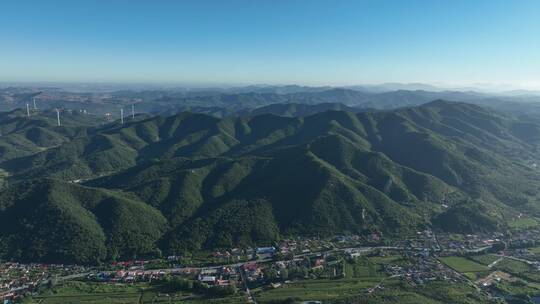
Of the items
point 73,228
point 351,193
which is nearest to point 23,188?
point 73,228

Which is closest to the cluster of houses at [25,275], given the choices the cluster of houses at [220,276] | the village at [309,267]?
the village at [309,267]

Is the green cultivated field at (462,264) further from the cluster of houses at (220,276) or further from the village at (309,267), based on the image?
the cluster of houses at (220,276)

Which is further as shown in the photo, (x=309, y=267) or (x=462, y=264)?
(x=462, y=264)

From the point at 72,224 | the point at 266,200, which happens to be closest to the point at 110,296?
the point at 72,224

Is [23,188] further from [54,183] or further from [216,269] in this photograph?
[216,269]

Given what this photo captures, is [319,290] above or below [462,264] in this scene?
below

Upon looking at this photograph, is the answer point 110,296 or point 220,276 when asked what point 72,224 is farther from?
point 220,276

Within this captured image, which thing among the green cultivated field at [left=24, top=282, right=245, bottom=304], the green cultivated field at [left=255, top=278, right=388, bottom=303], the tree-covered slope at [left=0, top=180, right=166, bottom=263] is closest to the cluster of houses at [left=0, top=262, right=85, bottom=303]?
the tree-covered slope at [left=0, top=180, right=166, bottom=263]
